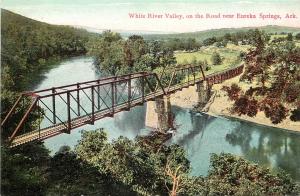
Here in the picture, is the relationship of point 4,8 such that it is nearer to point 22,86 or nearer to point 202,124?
point 22,86

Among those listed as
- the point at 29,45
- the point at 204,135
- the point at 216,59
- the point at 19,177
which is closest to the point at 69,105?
the point at 19,177

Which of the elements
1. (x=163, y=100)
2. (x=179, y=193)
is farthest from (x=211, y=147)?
(x=179, y=193)

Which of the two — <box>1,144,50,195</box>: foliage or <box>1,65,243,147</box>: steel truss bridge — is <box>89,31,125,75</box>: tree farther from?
<box>1,144,50,195</box>: foliage

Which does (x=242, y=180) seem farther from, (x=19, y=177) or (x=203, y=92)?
(x=203, y=92)

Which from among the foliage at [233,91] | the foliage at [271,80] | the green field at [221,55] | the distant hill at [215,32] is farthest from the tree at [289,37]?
the foliage at [233,91]

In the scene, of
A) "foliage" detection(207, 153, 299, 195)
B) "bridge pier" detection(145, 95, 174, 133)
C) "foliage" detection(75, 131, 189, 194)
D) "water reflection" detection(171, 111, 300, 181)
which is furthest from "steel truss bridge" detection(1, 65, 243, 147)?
"foliage" detection(207, 153, 299, 195)

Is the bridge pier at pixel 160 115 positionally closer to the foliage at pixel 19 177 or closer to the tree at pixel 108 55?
the tree at pixel 108 55
